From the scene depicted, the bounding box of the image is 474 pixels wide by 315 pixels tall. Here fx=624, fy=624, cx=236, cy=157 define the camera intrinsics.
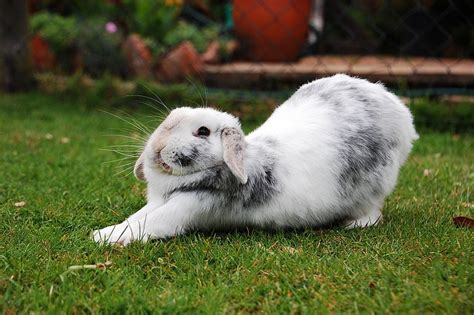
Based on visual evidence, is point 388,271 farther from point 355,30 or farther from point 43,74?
point 355,30

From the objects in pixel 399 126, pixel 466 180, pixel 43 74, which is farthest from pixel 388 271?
pixel 43 74

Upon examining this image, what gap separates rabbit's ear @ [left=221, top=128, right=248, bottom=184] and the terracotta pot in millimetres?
4402

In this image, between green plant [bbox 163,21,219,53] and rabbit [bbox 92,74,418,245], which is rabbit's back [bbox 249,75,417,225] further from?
green plant [bbox 163,21,219,53]

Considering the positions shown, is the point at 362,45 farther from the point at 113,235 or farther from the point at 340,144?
the point at 113,235

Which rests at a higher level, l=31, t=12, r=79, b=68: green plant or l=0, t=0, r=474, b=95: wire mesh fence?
l=0, t=0, r=474, b=95: wire mesh fence

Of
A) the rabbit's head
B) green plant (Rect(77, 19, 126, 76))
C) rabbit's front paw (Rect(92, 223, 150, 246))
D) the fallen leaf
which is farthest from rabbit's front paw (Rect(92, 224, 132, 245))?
green plant (Rect(77, 19, 126, 76))

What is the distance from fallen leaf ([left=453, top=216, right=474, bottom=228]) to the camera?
2691 millimetres

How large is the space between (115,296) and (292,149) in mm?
1040

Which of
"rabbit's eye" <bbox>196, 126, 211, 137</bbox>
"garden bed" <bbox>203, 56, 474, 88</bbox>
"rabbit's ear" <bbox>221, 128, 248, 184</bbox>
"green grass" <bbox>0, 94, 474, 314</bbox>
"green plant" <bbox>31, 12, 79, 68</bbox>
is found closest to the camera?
"green grass" <bbox>0, 94, 474, 314</bbox>

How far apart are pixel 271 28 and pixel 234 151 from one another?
4584mm

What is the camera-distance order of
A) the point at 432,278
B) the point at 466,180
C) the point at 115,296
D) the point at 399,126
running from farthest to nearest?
1. the point at 466,180
2. the point at 399,126
3. the point at 432,278
4. the point at 115,296

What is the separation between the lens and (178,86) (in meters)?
5.91

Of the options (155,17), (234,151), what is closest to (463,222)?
(234,151)

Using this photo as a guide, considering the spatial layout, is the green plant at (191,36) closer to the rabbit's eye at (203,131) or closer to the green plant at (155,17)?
the green plant at (155,17)
